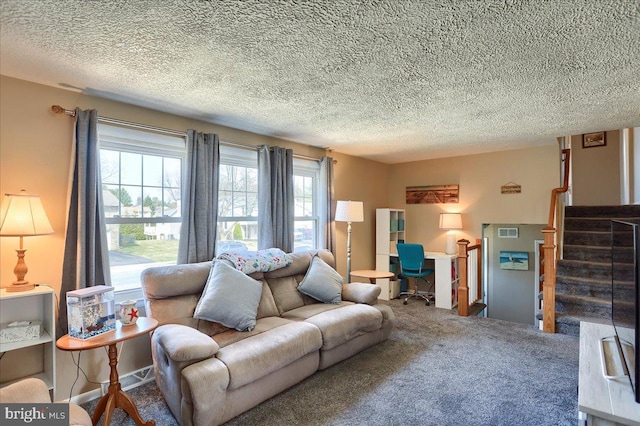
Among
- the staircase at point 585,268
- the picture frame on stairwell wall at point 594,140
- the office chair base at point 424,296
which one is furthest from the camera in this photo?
the picture frame on stairwell wall at point 594,140

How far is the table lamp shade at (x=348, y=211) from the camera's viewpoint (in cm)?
448

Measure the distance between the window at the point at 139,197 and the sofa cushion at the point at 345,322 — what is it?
1559 millimetres

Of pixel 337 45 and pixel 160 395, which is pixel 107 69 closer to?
pixel 337 45

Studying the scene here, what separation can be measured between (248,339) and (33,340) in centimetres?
131

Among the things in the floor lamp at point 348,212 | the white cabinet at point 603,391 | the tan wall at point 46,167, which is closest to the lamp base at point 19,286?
the tan wall at point 46,167

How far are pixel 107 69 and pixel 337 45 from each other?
150 cm

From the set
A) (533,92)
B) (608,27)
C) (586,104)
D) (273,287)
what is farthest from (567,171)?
(273,287)

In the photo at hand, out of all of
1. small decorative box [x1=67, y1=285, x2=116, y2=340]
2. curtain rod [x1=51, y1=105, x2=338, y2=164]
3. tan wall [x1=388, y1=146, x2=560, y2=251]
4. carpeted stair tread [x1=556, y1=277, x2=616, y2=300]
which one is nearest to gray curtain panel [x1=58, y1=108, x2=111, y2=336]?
curtain rod [x1=51, y1=105, x2=338, y2=164]

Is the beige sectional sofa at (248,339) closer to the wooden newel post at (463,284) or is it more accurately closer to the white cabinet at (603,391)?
the wooden newel post at (463,284)

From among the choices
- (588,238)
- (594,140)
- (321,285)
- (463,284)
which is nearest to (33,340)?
(321,285)

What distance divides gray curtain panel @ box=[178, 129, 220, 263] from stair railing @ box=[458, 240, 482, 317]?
125 inches

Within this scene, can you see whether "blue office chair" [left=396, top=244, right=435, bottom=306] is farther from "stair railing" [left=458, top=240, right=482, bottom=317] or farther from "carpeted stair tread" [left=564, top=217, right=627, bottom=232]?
"carpeted stair tread" [left=564, top=217, right=627, bottom=232]

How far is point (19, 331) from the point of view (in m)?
2.04

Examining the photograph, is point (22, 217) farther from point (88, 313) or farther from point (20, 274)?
point (88, 313)
